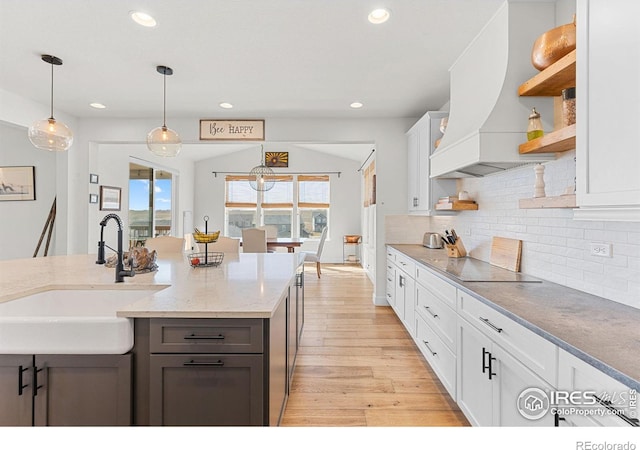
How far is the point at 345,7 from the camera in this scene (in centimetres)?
213

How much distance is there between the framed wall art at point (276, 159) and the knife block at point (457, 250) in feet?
19.9

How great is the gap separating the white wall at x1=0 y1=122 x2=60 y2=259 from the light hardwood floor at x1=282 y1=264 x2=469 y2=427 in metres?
4.24

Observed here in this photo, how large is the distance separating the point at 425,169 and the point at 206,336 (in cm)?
311

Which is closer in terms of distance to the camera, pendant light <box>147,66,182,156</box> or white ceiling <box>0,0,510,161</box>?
white ceiling <box>0,0,510,161</box>

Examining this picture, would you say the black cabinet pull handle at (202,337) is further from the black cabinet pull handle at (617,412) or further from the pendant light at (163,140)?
the pendant light at (163,140)

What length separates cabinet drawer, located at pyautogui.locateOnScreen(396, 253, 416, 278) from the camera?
118 inches

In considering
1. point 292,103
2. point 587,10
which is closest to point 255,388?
point 587,10

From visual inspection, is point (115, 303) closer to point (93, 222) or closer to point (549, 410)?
point (549, 410)

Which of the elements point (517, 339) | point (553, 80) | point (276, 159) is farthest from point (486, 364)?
point (276, 159)

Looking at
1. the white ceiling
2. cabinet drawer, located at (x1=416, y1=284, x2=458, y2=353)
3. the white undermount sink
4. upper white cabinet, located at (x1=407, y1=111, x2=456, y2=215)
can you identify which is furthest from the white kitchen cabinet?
upper white cabinet, located at (x1=407, y1=111, x2=456, y2=215)

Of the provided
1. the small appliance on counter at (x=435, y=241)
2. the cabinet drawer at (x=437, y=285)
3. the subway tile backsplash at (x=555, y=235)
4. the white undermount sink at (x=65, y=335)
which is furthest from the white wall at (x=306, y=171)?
the white undermount sink at (x=65, y=335)

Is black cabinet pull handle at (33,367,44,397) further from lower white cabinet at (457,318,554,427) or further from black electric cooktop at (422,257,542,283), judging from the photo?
black electric cooktop at (422,257,542,283)

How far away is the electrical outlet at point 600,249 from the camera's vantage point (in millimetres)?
1512

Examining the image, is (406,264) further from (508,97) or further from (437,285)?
(508,97)
